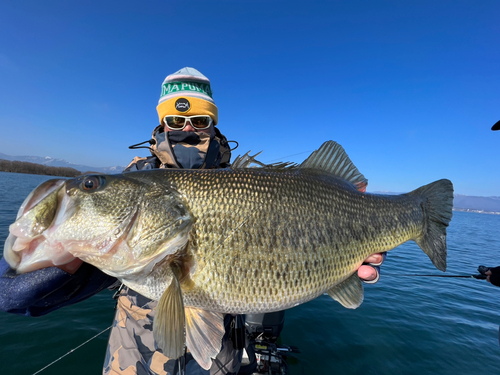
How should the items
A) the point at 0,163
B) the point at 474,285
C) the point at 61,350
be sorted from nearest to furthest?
the point at 61,350, the point at 474,285, the point at 0,163

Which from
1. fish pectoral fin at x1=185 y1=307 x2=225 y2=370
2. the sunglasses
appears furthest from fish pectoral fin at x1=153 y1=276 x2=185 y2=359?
the sunglasses

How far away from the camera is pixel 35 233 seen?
48.8 inches

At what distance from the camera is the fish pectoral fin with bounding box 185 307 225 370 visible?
5.18ft

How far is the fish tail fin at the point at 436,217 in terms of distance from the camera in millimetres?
2455

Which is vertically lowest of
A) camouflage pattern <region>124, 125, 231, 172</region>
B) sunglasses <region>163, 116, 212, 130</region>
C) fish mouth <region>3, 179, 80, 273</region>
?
fish mouth <region>3, 179, 80, 273</region>

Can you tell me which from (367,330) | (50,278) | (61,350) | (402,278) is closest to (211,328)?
(50,278)

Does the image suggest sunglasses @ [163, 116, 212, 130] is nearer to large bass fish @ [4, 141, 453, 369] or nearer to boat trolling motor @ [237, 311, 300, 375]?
large bass fish @ [4, 141, 453, 369]

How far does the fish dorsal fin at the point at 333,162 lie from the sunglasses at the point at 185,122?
4.58 feet

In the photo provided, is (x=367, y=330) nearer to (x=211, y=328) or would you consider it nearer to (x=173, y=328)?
(x=211, y=328)

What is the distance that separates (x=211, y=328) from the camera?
1659 millimetres

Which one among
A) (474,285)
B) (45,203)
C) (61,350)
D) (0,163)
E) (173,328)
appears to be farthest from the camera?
(0,163)

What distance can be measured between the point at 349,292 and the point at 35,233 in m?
2.36

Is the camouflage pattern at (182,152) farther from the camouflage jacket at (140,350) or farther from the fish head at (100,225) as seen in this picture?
the camouflage jacket at (140,350)

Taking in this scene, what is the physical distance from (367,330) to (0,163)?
307ft
